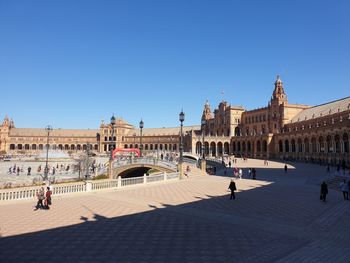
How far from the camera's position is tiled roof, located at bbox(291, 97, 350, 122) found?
66750mm

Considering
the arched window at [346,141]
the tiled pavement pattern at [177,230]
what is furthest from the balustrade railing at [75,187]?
the arched window at [346,141]

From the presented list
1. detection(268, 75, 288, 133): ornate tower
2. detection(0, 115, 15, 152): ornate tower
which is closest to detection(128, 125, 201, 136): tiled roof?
detection(268, 75, 288, 133): ornate tower

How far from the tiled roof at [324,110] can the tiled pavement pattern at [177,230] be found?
2166 inches

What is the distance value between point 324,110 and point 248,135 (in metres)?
24.2

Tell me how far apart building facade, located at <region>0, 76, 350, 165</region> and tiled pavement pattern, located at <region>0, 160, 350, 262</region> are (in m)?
14.0

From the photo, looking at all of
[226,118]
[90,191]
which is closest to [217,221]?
[90,191]

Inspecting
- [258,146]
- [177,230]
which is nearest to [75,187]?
[177,230]

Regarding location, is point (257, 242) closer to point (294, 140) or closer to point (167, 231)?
point (167, 231)

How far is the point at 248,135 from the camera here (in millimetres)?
92625

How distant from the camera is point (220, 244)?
10.4 meters

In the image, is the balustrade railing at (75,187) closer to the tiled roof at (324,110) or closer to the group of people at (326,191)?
the group of people at (326,191)

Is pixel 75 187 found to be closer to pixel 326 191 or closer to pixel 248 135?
pixel 326 191

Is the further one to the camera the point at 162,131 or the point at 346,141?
the point at 162,131

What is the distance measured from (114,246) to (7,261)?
319 centimetres
